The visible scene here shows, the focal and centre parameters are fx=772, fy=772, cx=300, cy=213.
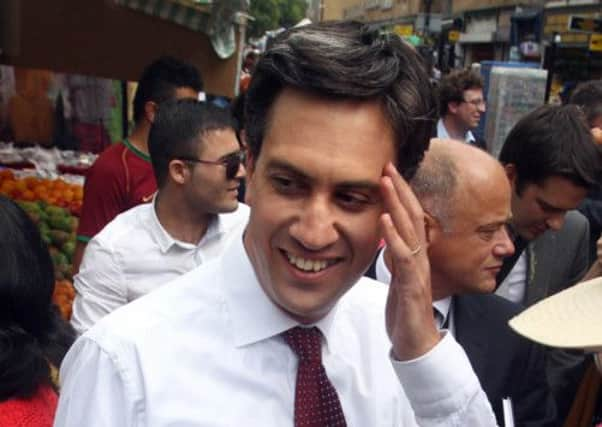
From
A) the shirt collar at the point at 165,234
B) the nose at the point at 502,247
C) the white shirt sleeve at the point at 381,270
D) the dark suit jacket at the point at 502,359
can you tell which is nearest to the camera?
the dark suit jacket at the point at 502,359

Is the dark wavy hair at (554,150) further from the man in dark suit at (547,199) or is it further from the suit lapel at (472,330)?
the suit lapel at (472,330)

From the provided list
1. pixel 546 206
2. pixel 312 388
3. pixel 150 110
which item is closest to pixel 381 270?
pixel 546 206

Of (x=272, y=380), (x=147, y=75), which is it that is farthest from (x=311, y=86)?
(x=147, y=75)

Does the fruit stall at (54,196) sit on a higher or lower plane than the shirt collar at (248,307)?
lower

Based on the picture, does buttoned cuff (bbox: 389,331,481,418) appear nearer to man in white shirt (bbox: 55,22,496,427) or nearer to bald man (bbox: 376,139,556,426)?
man in white shirt (bbox: 55,22,496,427)

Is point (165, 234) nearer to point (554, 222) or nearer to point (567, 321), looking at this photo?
point (554, 222)

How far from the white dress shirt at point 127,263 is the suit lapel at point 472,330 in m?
1.15

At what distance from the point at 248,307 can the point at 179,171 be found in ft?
5.96

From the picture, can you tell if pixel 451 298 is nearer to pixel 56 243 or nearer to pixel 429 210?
pixel 429 210

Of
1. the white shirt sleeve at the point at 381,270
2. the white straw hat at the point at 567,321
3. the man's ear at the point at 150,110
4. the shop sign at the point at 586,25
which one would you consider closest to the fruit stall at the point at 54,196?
the man's ear at the point at 150,110

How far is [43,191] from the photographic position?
5.92 meters

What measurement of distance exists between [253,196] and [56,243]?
4.24m

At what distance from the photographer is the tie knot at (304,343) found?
154cm

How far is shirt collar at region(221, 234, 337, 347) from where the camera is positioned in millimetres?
1519
